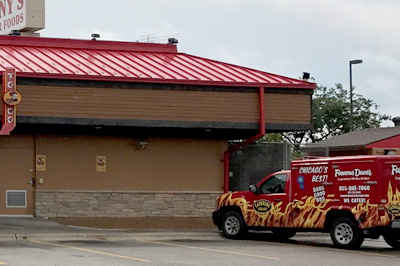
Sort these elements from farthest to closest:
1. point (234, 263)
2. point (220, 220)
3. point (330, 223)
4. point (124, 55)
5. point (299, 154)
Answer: point (299, 154) → point (124, 55) → point (220, 220) → point (330, 223) → point (234, 263)

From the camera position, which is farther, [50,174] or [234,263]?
[50,174]

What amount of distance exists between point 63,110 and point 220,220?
17.8 ft

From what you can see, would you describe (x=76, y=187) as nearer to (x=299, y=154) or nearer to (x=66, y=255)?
(x=66, y=255)

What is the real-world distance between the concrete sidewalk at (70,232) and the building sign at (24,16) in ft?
37.7

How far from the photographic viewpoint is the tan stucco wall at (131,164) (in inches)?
1082

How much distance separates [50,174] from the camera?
89.8ft

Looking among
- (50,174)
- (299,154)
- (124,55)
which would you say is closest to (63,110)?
(50,174)

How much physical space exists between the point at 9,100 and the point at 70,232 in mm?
4125

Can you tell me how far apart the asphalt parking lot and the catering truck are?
42 centimetres

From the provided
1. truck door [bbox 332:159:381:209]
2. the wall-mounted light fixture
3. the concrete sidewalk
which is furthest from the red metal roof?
truck door [bbox 332:159:381:209]

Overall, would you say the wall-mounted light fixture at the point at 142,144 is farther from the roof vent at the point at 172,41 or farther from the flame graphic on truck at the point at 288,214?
the flame graphic on truck at the point at 288,214

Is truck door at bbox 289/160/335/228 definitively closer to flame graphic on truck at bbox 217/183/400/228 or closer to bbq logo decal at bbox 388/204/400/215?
flame graphic on truck at bbox 217/183/400/228

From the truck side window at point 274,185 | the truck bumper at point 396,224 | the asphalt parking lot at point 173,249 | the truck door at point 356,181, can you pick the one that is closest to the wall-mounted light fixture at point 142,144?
the asphalt parking lot at point 173,249

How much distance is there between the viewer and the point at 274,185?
22844mm
